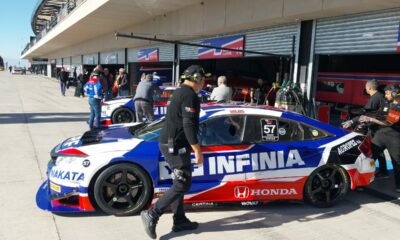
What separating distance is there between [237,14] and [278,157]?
8.11 metres

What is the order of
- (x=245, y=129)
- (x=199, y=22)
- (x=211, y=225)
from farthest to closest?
(x=199, y=22) → (x=245, y=129) → (x=211, y=225)

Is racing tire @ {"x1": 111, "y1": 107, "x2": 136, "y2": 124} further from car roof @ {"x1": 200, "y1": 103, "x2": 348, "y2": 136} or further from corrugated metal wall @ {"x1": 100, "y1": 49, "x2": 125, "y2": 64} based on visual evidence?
corrugated metal wall @ {"x1": 100, "y1": 49, "x2": 125, "y2": 64}

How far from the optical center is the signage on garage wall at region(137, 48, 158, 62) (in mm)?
20245

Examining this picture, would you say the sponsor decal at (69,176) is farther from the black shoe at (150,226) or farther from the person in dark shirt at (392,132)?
the person in dark shirt at (392,132)

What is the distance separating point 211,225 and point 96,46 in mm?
28513

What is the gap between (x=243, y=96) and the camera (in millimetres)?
16031

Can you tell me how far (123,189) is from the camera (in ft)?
14.4

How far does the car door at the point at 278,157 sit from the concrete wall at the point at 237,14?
4318mm

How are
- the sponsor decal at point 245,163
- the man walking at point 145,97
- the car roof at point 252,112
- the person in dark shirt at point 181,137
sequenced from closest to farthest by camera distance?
the person in dark shirt at point 181,137
the sponsor decal at point 245,163
the car roof at point 252,112
the man walking at point 145,97

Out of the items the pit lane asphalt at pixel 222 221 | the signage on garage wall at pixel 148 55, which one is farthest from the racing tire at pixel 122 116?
the signage on garage wall at pixel 148 55

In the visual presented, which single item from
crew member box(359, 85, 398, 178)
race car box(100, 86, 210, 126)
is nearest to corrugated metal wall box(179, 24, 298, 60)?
race car box(100, 86, 210, 126)

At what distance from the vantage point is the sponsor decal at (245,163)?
4.50 metres

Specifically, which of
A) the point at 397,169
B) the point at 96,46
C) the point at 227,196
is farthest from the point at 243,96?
the point at 96,46

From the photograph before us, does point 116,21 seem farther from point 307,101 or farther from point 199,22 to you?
point 307,101
